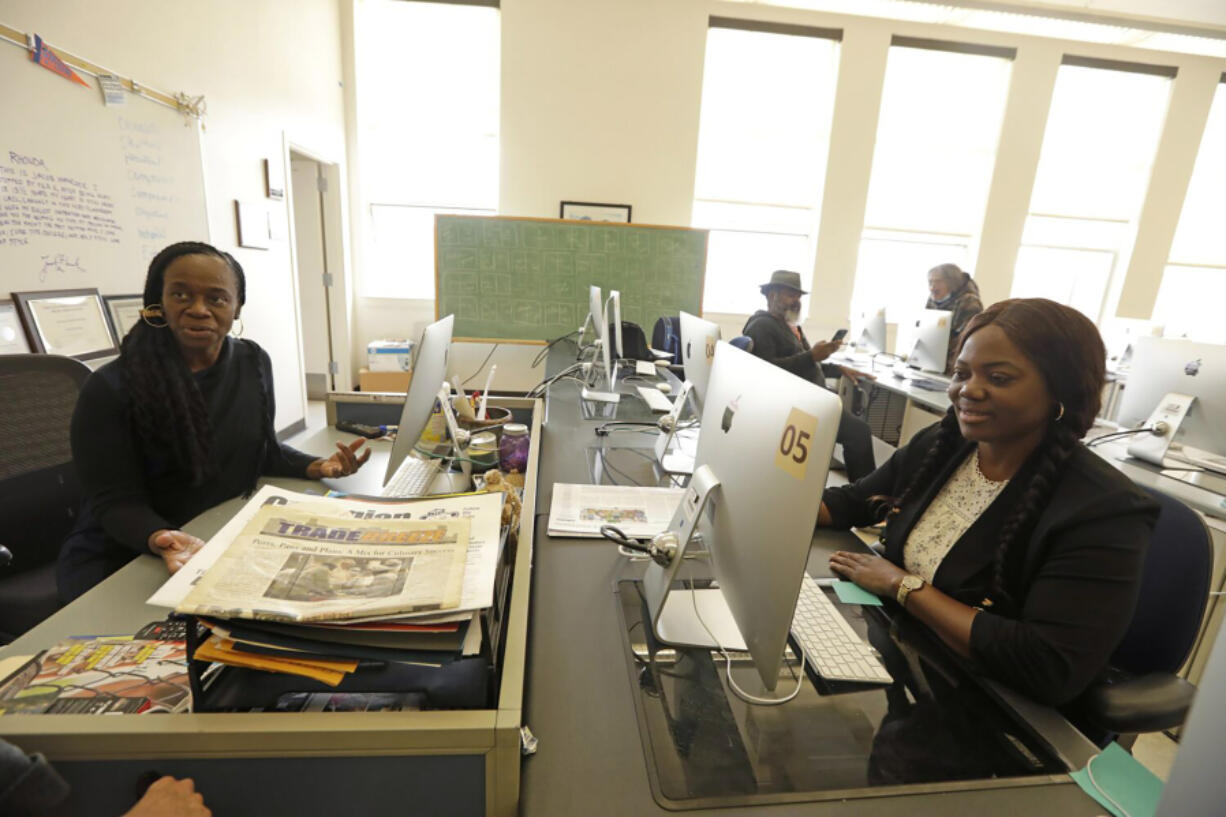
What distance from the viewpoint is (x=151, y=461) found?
1.34 metres

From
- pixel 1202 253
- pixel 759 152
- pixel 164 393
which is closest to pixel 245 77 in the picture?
pixel 164 393

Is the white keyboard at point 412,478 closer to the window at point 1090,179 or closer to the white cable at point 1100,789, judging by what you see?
the white cable at point 1100,789

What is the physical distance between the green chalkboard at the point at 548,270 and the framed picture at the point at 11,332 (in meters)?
3.09

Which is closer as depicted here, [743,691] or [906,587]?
[743,691]

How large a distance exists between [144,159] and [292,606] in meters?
2.87

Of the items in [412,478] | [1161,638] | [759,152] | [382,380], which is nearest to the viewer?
[1161,638]

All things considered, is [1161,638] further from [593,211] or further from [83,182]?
[593,211]

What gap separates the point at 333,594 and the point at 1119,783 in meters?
1.00

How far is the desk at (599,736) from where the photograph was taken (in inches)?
26.1

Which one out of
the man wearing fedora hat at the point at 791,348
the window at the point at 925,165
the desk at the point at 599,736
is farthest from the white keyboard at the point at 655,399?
the window at the point at 925,165

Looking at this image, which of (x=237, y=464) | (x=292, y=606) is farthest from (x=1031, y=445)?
(x=237, y=464)

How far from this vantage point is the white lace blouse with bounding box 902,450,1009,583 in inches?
44.7

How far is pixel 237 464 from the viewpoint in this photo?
1.52 m

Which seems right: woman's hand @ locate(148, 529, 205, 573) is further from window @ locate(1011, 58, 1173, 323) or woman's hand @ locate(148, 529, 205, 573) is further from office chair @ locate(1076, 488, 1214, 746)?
window @ locate(1011, 58, 1173, 323)
